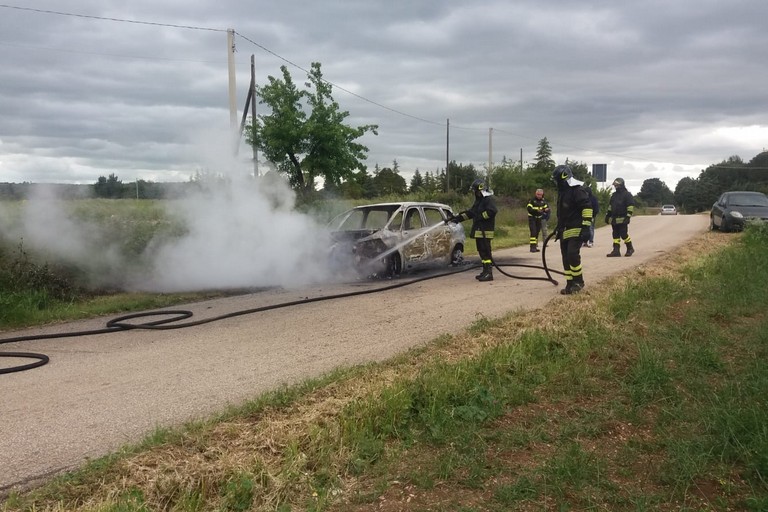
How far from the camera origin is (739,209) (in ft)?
64.6

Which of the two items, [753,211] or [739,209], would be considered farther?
[739,209]

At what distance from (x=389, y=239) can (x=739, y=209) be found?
586 inches

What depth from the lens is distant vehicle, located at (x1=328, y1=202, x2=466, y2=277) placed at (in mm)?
11305

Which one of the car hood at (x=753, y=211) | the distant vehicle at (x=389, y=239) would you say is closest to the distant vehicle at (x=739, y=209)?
the car hood at (x=753, y=211)

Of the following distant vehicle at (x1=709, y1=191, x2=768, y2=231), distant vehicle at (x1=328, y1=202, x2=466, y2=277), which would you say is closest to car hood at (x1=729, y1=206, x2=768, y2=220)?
distant vehicle at (x1=709, y1=191, x2=768, y2=231)

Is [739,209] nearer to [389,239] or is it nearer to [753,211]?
[753,211]

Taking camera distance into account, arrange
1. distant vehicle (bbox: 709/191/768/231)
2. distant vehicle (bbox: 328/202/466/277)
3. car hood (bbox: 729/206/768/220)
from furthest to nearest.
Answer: distant vehicle (bbox: 709/191/768/231) < car hood (bbox: 729/206/768/220) < distant vehicle (bbox: 328/202/466/277)

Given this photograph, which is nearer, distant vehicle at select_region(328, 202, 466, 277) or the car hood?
distant vehicle at select_region(328, 202, 466, 277)

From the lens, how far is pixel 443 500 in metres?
3.06

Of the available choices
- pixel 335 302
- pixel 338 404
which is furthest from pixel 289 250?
pixel 338 404

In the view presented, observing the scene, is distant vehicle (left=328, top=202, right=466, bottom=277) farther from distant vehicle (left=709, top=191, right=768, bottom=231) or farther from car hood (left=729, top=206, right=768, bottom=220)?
car hood (left=729, top=206, right=768, bottom=220)

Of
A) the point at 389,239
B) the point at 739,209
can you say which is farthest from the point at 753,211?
the point at 389,239

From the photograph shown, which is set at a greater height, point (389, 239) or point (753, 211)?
point (753, 211)

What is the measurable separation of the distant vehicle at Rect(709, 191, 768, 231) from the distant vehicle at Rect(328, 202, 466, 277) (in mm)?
12459
